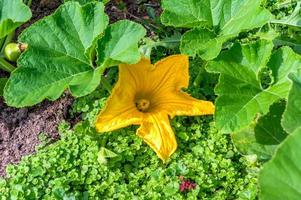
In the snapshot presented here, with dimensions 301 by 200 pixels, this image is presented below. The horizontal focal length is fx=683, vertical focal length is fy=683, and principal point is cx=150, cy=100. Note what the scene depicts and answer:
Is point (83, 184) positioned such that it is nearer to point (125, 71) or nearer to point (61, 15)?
point (125, 71)

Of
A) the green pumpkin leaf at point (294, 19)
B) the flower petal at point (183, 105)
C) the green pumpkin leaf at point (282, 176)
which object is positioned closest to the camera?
the green pumpkin leaf at point (282, 176)

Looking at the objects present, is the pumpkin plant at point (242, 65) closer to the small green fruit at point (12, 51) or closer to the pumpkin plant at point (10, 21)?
the pumpkin plant at point (10, 21)

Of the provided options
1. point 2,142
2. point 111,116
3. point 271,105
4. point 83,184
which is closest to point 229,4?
point 271,105

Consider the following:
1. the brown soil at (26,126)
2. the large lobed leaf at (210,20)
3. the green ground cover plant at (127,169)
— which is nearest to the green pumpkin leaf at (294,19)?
the large lobed leaf at (210,20)

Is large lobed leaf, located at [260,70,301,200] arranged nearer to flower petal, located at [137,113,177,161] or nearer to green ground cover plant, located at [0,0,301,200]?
green ground cover plant, located at [0,0,301,200]

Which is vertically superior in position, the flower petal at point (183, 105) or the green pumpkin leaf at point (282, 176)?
the green pumpkin leaf at point (282, 176)

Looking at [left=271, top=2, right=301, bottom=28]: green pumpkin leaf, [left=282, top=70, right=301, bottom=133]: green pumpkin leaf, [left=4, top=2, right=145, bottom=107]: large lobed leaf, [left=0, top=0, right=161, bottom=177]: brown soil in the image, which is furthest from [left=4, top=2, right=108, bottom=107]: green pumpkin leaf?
[left=271, top=2, right=301, bottom=28]: green pumpkin leaf
